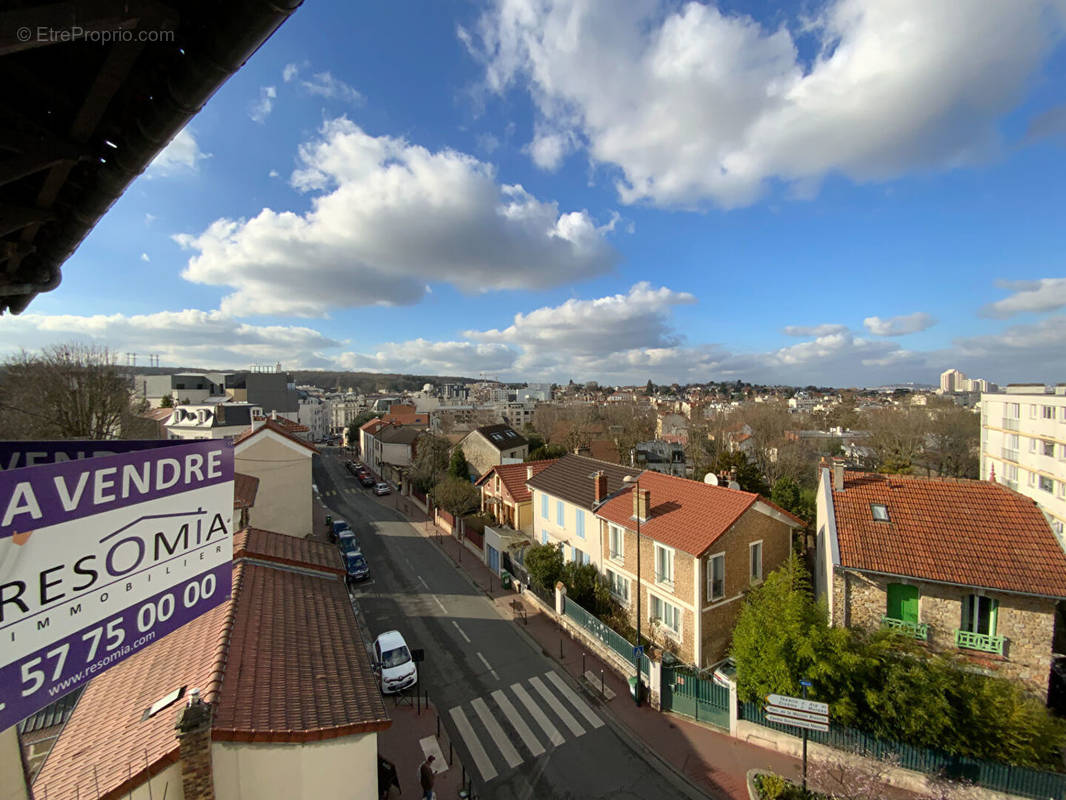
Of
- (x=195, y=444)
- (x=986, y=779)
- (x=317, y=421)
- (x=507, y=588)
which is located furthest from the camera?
(x=317, y=421)

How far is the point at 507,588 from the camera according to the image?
66.3 feet

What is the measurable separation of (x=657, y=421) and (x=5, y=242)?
3031 inches

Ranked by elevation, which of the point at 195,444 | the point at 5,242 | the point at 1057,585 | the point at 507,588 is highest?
the point at 5,242

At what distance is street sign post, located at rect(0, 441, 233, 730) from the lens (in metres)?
2.52

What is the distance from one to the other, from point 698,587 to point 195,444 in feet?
44.1

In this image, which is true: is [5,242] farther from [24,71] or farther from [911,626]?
[911,626]

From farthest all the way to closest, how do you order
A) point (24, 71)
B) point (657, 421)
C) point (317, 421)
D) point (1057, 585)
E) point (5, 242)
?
point (317, 421)
point (657, 421)
point (1057, 585)
point (5, 242)
point (24, 71)

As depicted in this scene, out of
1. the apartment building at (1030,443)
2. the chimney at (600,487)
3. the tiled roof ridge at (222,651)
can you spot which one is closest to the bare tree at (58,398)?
the tiled roof ridge at (222,651)

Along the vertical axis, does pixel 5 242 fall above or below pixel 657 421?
above

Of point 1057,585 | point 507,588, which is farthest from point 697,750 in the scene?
point 507,588

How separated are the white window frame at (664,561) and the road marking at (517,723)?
5853 millimetres

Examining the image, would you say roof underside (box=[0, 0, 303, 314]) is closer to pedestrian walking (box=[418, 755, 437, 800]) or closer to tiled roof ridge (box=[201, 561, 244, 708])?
tiled roof ridge (box=[201, 561, 244, 708])

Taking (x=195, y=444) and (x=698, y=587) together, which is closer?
(x=195, y=444)

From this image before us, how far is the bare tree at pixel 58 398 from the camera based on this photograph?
71.2 ft
